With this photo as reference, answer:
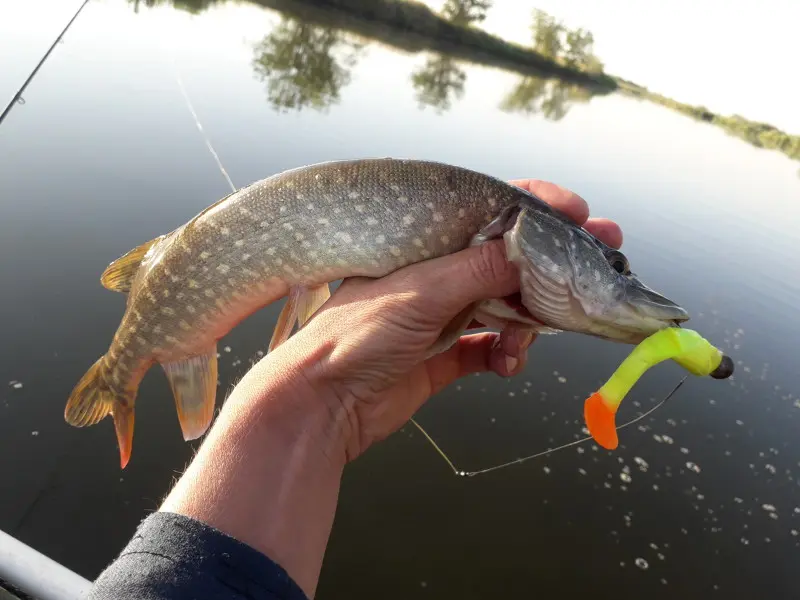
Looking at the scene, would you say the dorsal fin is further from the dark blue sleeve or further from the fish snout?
the fish snout

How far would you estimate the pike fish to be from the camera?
5.65ft

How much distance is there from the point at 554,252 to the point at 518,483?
8.85 ft

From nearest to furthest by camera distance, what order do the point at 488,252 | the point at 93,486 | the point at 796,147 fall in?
1. the point at 488,252
2. the point at 93,486
3. the point at 796,147

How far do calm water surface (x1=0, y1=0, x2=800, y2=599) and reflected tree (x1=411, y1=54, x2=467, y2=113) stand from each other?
746 centimetres

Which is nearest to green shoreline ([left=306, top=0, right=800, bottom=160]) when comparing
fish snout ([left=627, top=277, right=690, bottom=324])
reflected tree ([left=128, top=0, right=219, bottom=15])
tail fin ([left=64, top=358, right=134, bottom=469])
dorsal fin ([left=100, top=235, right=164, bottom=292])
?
reflected tree ([left=128, top=0, right=219, bottom=15])

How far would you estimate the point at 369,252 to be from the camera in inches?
70.9

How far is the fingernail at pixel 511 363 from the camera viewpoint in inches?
87.9

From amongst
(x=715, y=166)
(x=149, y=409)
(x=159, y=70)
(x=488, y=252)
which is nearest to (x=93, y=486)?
(x=149, y=409)

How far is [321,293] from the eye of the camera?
1896mm

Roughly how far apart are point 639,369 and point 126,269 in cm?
193

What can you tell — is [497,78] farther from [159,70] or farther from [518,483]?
[518,483]

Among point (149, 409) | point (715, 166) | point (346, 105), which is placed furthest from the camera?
point (715, 166)

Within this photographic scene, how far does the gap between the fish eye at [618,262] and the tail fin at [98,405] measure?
196 cm

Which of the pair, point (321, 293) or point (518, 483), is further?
point (518, 483)
